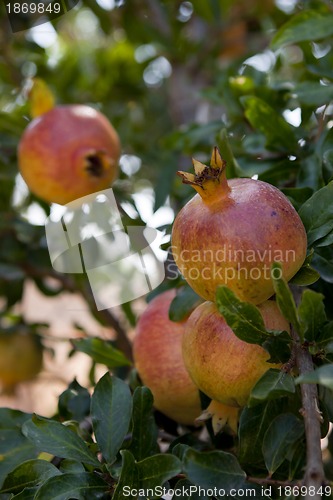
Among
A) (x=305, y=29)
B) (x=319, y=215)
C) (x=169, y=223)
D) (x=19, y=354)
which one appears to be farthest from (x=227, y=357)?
(x=19, y=354)

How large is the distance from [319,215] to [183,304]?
0.26 meters

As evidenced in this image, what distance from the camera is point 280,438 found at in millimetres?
709

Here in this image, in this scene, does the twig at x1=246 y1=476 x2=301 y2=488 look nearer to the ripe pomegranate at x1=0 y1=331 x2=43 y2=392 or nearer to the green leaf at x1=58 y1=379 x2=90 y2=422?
the green leaf at x1=58 y1=379 x2=90 y2=422

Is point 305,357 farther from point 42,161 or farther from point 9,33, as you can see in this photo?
point 9,33

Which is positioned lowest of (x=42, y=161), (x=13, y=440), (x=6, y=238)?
(x=6, y=238)

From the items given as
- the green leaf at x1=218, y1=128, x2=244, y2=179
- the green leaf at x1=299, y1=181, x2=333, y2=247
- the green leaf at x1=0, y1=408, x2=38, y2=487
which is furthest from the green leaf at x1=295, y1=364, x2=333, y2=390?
the green leaf at x1=0, y1=408, x2=38, y2=487

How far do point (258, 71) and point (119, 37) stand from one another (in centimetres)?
145

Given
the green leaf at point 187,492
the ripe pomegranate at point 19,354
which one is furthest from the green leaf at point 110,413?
the ripe pomegranate at point 19,354

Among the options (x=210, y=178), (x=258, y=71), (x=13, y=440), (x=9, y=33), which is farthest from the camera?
(x=9, y=33)

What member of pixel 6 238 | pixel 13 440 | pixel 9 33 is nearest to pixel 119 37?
pixel 9 33

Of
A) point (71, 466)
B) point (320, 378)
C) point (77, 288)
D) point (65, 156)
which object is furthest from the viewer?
point (77, 288)

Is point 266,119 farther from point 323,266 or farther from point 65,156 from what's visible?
point 65,156

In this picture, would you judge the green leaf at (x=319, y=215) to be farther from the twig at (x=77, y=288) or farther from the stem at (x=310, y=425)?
the twig at (x=77, y=288)

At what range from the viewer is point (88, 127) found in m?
1.41
